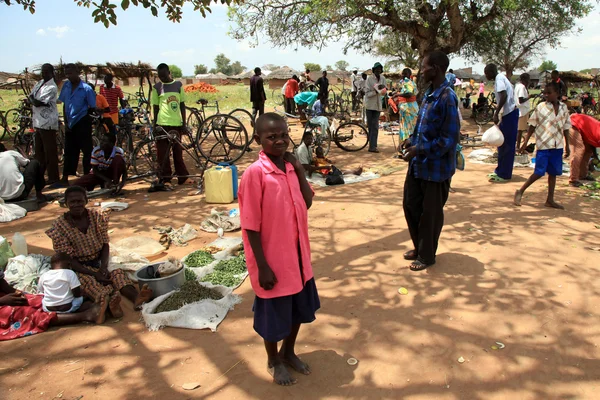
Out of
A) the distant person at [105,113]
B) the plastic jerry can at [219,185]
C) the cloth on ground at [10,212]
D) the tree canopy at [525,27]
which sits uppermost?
the tree canopy at [525,27]

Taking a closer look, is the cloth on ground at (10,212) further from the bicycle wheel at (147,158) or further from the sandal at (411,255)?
the sandal at (411,255)

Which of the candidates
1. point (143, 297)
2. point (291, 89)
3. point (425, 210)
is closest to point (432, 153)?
point (425, 210)

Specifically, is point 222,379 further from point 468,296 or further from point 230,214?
point 230,214

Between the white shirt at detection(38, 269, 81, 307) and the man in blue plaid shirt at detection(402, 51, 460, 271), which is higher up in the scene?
the man in blue plaid shirt at detection(402, 51, 460, 271)

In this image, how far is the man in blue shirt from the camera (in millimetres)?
6918

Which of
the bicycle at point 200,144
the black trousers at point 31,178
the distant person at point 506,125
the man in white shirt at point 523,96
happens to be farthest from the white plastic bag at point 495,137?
the black trousers at point 31,178

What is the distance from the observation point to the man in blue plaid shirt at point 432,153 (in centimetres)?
342

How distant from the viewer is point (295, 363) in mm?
2551

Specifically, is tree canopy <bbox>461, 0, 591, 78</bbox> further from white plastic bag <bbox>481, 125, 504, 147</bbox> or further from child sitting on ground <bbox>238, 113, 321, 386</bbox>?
child sitting on ground <bbox>238, 113, 321, 386</bbox>

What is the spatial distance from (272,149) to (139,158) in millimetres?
6282

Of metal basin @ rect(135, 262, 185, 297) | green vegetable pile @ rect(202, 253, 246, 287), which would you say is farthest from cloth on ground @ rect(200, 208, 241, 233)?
metal basin @ rect(135, 262, 185, 297)

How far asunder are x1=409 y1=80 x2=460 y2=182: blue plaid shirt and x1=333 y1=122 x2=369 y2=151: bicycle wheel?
6125mm

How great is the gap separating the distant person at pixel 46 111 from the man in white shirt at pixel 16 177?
63 cm

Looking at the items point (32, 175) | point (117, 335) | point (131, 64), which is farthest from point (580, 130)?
point (131, 64)
